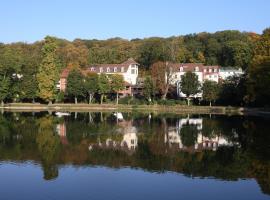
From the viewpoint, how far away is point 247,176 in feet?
70.0

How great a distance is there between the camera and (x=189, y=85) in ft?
230

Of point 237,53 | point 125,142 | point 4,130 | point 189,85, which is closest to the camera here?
point 125,142

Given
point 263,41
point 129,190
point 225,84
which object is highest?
point 263,41

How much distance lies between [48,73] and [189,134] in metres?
38.4

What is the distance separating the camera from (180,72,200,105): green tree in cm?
6981

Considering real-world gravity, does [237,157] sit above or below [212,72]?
below

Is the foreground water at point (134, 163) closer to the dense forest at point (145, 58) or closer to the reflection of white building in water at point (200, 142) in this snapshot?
the reflection of white building in water at point (200, 142)

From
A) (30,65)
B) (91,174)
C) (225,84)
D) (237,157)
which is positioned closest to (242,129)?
(237,157)

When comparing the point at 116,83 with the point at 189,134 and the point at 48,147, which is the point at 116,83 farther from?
the point at 48,147

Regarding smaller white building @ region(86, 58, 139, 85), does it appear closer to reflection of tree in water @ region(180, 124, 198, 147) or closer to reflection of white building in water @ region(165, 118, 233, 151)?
reflection of tree in water @ region(180, 124, 198, 147)

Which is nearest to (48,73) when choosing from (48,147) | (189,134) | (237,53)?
(237,53)

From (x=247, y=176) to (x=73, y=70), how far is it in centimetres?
5557

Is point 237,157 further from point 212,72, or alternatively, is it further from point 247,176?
point 212,72

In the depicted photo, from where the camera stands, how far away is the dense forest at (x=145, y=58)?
58.7m
